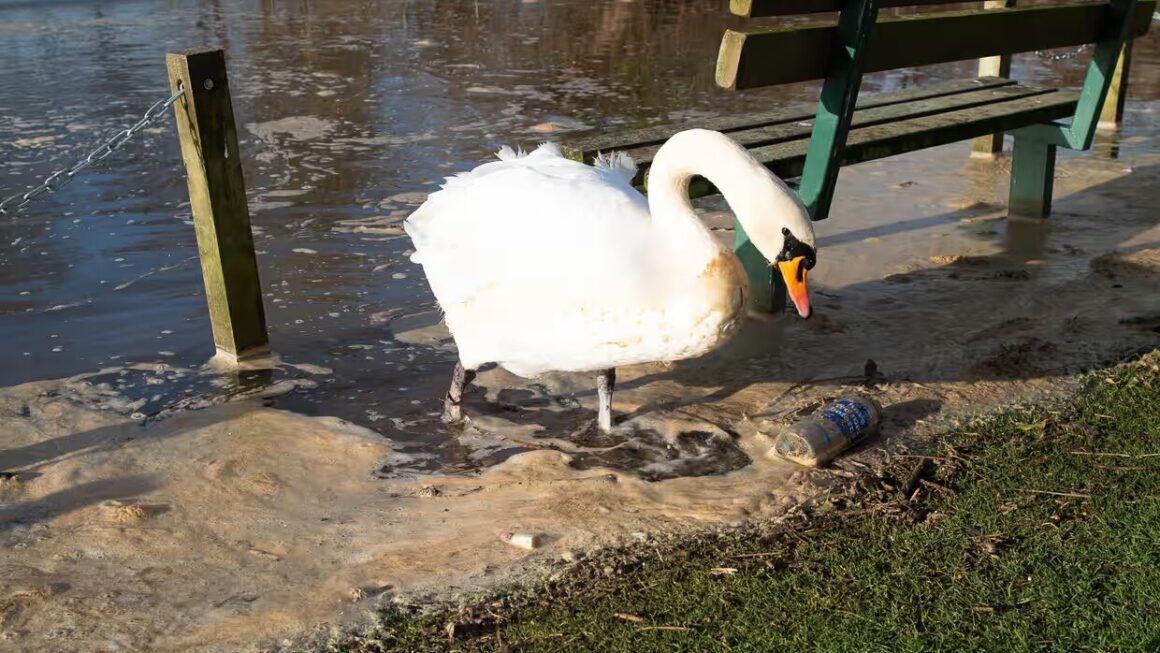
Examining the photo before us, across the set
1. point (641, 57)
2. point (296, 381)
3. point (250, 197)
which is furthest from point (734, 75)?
point (641, 57)

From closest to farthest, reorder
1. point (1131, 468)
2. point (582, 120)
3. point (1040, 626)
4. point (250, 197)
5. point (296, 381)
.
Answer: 1. point (1040, 626)
2. point (1131, 468)
3. point (296, 381)
4. point (250, 197)
5. point (582, 120)

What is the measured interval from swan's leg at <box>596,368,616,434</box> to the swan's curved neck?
71 cm

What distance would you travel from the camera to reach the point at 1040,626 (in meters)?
3.23

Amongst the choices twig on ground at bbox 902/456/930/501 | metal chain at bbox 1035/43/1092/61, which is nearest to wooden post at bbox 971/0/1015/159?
metal chain at bbox 1035/43/1092/61

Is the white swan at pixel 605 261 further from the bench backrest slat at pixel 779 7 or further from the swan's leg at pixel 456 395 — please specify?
the bench backrest slat at pixel 779 7

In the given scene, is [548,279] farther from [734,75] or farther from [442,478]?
[734,75]

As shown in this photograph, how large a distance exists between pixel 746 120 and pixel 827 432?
2343mm

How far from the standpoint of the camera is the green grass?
3.20 m

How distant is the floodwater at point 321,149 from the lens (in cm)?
546

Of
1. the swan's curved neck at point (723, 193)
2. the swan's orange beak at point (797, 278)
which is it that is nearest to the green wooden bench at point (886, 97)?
the swan's curved neck at point (723, 193)

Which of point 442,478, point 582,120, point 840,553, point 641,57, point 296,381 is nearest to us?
point 840,553

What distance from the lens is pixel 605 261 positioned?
13.4ft

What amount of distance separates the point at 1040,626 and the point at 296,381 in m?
3.14

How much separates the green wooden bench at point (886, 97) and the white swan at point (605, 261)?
0.69 metres
